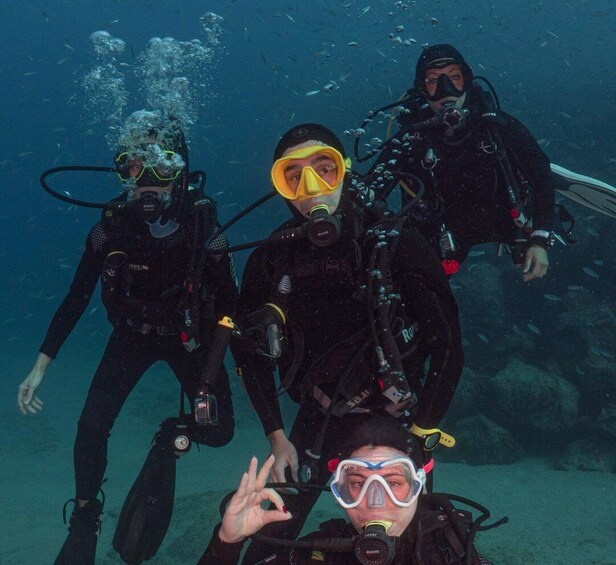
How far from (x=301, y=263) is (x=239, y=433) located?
1274 cm

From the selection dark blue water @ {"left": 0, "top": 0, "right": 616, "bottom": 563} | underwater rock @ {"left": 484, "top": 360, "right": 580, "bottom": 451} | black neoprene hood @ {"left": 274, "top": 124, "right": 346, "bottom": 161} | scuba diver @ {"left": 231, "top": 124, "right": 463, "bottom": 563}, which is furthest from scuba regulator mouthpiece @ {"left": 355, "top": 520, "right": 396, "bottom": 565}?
underwater rock @ {"left": 484, "top": 360, "right": 580, "bottom": 451}

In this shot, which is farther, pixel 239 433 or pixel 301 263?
pixel 239 433

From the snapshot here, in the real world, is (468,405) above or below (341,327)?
below

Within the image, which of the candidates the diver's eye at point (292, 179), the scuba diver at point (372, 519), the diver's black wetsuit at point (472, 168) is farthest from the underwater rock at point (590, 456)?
the diver's eye at point (292, 179)

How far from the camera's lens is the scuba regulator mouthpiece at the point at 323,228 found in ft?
10.7

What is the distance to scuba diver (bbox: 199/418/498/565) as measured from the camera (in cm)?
246

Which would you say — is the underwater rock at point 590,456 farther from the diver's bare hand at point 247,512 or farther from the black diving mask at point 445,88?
the diver's bare hand at point 247,512

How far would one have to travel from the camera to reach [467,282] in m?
14.7

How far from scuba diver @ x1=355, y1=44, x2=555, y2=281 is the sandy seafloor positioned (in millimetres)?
4364

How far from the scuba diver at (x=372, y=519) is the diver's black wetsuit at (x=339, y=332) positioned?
0.79 m

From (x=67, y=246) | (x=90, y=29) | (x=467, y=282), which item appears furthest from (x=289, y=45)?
(x=467, y=282)

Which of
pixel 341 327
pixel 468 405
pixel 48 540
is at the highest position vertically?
pixel 341 327

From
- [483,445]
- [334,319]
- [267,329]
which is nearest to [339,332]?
[334,319]

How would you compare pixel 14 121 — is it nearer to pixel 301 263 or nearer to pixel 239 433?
pixel 239 433
